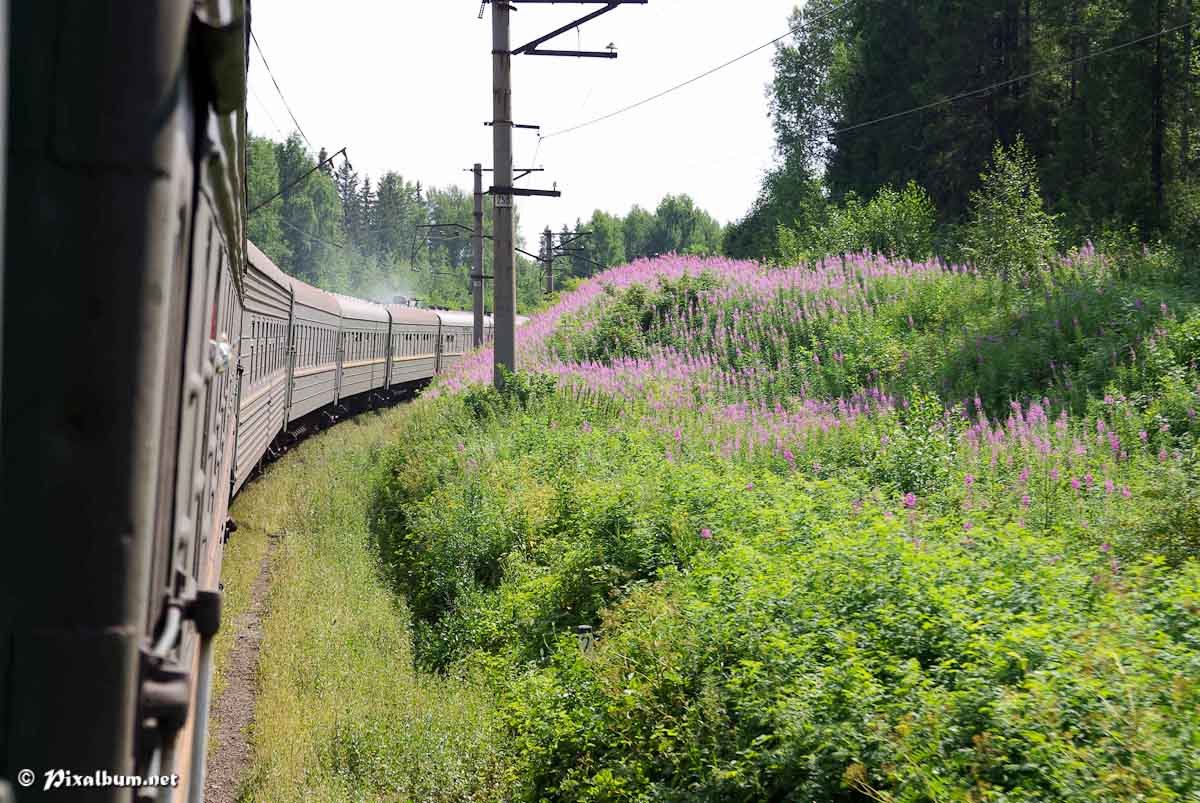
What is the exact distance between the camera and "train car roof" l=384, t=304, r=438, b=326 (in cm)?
2960

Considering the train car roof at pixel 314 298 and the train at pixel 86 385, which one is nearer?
the train at pixel 86 385

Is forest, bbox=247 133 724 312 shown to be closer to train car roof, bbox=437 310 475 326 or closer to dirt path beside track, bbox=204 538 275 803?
train car roof, bbox=437 310 475 326

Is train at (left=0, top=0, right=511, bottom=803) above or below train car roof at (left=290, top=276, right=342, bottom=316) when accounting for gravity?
below

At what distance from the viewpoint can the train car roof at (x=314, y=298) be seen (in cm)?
1626

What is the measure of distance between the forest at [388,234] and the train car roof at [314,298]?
56974 mm

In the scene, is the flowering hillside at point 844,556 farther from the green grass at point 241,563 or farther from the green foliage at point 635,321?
the green foliage at point 635,321

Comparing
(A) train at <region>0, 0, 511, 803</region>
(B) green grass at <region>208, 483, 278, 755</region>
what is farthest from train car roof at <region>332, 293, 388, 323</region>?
(A) train at <region>0, 0, 511, 803</region>

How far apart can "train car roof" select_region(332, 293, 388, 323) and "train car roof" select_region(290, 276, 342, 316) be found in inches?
24.1

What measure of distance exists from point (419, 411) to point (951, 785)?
1511cm

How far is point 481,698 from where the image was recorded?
23.7 ft

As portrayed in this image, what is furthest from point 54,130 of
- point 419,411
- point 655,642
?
point 419,411

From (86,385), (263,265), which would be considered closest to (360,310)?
(263,265)

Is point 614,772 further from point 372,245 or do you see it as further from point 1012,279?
point 372,245

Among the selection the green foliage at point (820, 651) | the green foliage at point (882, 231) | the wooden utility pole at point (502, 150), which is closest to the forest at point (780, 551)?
the green foliage at point (820, 651)
